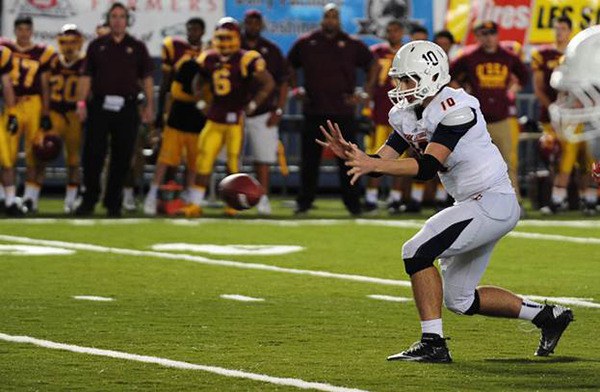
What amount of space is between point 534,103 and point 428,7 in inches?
82.3

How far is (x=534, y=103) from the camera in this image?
71.7 ft

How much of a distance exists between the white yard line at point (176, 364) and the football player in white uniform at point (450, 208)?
0.82m

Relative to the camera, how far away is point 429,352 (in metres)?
7.78

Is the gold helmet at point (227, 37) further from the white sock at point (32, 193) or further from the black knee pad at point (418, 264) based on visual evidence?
the black knee pad at point (418, 264)

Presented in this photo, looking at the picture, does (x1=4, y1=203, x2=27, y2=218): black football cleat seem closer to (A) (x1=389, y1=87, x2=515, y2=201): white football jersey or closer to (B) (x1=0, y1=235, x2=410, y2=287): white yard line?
(B) (x1=0, y1=235, x2=410, y2=287): white yard line

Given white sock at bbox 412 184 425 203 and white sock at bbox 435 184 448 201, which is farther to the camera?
white sock at bbox 435 184 448 201

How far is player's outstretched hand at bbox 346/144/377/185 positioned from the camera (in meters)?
7.46

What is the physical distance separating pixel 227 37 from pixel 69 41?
1.65 m

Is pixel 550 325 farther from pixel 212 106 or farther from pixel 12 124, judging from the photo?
pixel 12 124

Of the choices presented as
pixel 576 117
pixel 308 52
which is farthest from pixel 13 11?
pixel 576 117

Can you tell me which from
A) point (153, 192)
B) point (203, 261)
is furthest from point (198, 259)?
point (153, 192)

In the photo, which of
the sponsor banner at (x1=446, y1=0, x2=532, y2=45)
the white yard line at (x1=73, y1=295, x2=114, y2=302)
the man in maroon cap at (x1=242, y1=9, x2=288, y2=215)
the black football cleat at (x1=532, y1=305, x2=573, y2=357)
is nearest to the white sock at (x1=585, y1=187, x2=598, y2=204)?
the man in maroon cap at (x1=242, y1=9, x2=288, y2=215)

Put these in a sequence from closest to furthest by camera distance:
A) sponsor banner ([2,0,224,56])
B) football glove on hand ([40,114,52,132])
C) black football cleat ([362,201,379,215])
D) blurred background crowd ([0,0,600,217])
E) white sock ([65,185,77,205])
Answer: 1. blurred background crowd ([0,0,600,217])
2. football glove on hand ([40,114,52,132])
3. white sock ([65,185,77,205])
4. black football cleat ([362,201,379,215])
5. sponsor banner ([2,0,224,56])

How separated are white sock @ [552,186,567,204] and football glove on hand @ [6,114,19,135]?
5335mm
